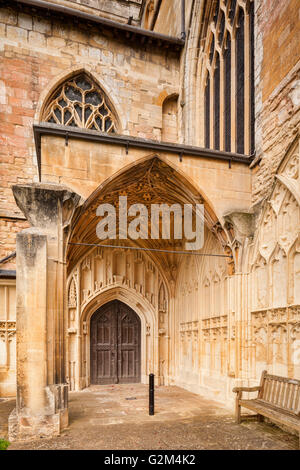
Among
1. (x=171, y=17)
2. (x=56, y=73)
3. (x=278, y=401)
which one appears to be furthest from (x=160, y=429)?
(x=171, y=17)

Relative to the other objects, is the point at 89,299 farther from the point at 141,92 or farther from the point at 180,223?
the point at 141,92

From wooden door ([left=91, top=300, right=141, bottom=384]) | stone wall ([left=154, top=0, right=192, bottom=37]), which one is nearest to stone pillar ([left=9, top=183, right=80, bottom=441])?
wooden door ([left=91, top=300, right=141, bottom=384])

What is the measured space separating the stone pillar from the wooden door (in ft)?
16.8

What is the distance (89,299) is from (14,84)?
20.1 feet

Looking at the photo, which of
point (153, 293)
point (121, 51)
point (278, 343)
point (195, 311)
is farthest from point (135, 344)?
point (121, 51)

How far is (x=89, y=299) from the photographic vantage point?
10.8 metres

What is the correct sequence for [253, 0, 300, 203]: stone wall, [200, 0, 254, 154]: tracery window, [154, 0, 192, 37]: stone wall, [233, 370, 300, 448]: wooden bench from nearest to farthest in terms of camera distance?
[233, 370, 300, 448]: wooden bench, [253, 0, 300, 203]: stone wall, [200, 0, 254, 154]: tracery window, [154, 0, 192, 37]: stone wall

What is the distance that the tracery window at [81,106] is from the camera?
1103 centimetres

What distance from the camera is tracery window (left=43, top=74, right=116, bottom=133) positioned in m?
11.0

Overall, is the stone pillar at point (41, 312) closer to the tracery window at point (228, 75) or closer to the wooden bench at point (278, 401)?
the wooden bench at point (278, 401)

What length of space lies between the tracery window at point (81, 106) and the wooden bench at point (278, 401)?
8166 millimetres

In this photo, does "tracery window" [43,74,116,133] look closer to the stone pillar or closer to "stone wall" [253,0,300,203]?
"stone wall" [253,0,300,203]

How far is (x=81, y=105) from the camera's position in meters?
11.3
